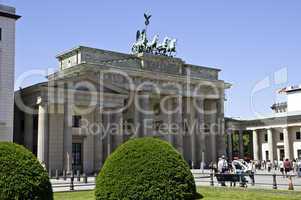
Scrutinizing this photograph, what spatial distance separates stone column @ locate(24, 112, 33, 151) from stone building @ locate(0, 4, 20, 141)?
7149 mm

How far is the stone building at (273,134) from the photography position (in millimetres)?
73750

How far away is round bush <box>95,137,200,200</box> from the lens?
14289mm

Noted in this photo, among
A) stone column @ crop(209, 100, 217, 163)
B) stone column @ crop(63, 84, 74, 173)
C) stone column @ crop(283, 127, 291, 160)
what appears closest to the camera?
stone column @ crop(63, 84, 74, 173)

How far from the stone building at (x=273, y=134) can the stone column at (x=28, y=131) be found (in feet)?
130

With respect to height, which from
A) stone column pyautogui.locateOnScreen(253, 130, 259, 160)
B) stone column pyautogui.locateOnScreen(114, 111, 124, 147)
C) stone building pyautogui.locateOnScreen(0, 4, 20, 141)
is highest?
stone building pyautogui.locateOnScreen(0, 4, 20, 141)

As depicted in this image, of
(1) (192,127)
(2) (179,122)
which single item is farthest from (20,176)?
(1) (192,127)

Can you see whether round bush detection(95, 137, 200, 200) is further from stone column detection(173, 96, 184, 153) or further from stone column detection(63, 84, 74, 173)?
stone column detection(173, 96, 184, 153)

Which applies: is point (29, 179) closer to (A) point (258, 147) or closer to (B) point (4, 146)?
(B) point (4, 146)

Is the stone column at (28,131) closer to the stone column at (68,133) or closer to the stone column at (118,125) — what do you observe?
the stone column at (68,133)

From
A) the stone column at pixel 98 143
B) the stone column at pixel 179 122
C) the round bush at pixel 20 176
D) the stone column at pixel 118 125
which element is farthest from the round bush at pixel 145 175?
the stone column at pixel 179 122

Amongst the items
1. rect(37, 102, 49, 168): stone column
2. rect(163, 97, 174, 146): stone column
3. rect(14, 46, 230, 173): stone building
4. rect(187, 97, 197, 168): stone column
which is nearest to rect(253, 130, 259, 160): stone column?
rect(14, 46, 230, 173): stone building

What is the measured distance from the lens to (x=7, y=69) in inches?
1769

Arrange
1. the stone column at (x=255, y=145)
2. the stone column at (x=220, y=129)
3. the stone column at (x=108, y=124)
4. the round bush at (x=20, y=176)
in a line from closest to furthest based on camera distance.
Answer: the round bush at (x=20, y=176), the stone column at (x=108, y=124), the stone column at (x=220, y=129), the stone column at (x=255, y=145)

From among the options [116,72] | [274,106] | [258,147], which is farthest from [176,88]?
[274,106]
